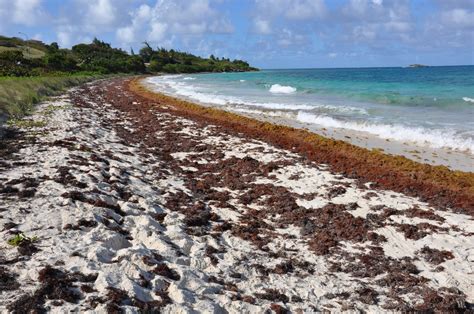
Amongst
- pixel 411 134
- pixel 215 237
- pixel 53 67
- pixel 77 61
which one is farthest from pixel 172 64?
pixel 215 237

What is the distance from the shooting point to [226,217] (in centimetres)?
744

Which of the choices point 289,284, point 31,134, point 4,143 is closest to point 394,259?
point 289,284

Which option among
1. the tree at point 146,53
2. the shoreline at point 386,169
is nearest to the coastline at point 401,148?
the shoreline at point 386,169

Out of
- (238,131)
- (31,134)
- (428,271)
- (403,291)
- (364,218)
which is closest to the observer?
(403,291)

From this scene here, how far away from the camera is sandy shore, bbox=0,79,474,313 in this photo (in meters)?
4.62

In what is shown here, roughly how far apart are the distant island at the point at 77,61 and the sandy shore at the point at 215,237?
124 feet

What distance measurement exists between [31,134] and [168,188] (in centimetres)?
535

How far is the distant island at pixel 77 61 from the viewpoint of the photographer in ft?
171

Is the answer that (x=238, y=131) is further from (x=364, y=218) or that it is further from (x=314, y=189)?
(x=364, y=218)

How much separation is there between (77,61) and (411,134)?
80.1 meters

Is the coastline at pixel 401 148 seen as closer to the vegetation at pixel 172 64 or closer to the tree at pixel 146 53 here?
the vegetation at pixel 172 64

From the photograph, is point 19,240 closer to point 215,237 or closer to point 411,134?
point 215,237

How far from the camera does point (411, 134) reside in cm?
1405

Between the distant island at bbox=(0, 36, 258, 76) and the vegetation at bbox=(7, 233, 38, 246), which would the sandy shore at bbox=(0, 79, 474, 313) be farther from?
the distant island at bbox=(0, 36, 258, 76)
